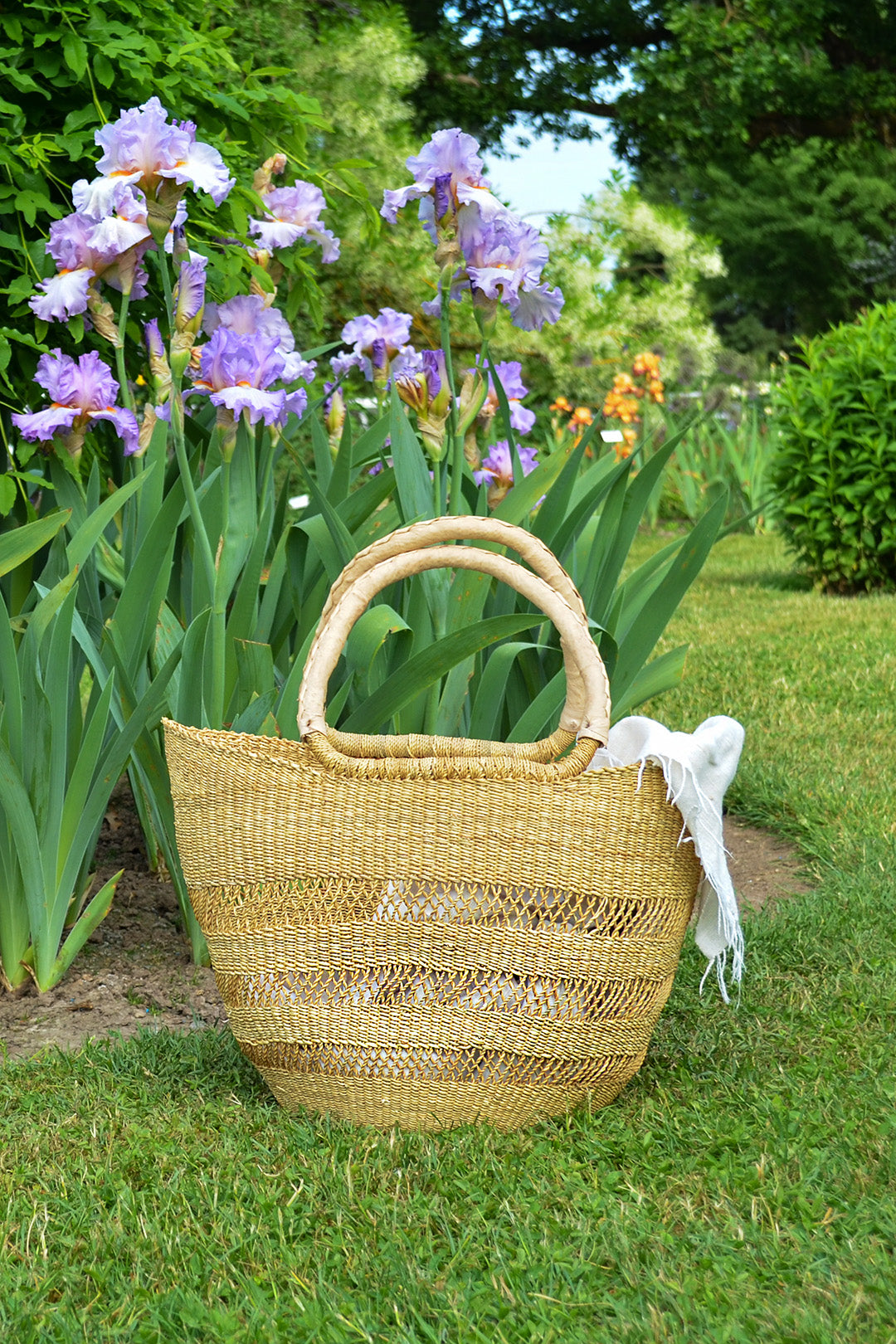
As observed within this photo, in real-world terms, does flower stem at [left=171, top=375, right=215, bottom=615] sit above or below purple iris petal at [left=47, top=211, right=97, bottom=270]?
below

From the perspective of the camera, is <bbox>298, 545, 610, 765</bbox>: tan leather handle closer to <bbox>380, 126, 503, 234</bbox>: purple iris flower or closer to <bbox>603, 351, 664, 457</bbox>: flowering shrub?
<bbox>380, 126, 503, 234</bbox>: purple iris flower

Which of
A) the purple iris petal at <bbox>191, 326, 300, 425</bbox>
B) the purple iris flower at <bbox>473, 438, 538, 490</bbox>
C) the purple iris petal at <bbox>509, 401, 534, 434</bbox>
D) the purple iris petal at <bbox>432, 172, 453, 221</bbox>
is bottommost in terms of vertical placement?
the purple iris flower at <bbox>473, 438, 538, 490</bbox>

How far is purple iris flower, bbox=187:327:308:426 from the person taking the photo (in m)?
1.92

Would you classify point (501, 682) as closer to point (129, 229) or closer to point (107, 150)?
point (129, 229)

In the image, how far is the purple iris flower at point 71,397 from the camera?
77.9 inches

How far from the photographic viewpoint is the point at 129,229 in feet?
5.98

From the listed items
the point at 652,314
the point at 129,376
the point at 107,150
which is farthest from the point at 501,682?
the point at 652,314

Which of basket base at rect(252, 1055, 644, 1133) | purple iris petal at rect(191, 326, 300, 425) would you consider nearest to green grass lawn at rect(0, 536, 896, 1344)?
basket base at rect(252, 1055, 644, 1133)

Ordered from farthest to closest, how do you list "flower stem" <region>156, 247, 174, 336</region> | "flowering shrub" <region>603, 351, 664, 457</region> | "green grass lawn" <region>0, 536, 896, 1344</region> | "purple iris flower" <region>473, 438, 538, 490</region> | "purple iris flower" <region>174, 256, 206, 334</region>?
"flowering shrub" <region>603, 351, 664, 457</region> → "purple iris flower" <region>473, 438, 538, 490</region> → "purple iris flower" <region>174, 256, 206, 334</region> → "flower stem" <region>156, 247, 174, 336</region> → "green grass lawn" <region>0, 536, 896, 1344</region>

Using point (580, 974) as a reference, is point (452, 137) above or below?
above

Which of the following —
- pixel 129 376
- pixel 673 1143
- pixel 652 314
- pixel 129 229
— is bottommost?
pixel 652 314

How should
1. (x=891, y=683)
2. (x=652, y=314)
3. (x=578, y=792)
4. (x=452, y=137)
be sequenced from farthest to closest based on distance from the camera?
(x=652, y=314)
(x=891, y=683)
(x=452, y=137)
(x=578, y=792)

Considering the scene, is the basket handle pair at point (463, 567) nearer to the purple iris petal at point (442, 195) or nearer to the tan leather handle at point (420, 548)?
the tan leather handle at point (420, 548)

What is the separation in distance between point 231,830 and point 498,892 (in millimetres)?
331
